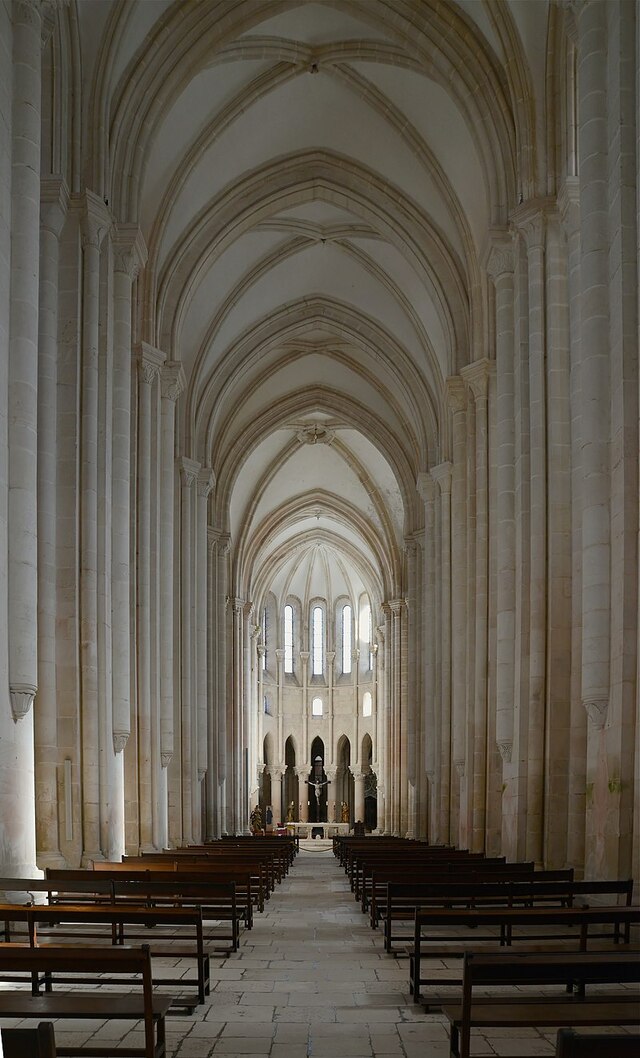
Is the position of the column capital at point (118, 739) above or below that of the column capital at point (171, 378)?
below

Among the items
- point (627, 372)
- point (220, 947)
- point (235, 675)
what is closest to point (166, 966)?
point (220, 947)

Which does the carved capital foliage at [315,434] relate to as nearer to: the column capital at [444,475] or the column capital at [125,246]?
the column capital at [444,475]

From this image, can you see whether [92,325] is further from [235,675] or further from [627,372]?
[235,675]

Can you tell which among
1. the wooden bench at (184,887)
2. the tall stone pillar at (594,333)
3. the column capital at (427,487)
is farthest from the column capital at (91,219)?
the column capital at (427,487)

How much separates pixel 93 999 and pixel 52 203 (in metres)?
12.3

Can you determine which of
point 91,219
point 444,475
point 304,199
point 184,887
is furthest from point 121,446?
point 444,475

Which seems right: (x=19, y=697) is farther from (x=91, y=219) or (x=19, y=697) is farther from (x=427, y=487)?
(x=427, y=487)

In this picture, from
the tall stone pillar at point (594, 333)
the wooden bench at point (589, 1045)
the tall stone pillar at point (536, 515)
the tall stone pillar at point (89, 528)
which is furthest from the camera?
the tall stone pillar at point (536, 515)

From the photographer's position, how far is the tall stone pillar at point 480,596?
21925mm

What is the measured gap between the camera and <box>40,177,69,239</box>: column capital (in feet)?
52.0

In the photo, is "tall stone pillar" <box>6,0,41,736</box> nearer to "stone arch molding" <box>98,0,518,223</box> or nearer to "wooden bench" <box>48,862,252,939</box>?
"wooden bench" <box>48,862,252,939</box>

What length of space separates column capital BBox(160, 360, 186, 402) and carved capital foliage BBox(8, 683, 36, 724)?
1366 centimetres

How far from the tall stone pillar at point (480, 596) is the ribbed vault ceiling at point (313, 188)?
113 centimetres

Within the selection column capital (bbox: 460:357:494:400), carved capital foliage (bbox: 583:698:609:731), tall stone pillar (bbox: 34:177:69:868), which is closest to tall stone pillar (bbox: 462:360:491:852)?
column capital (bbox: 460:357:494:400)
